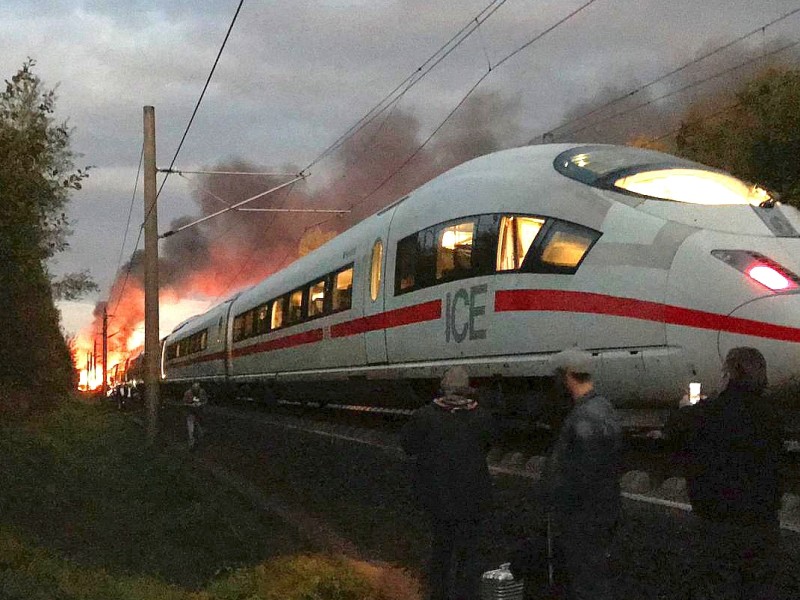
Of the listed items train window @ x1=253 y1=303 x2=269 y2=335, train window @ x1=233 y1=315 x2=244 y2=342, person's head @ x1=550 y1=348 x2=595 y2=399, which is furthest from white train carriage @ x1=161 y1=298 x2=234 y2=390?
person's head @ x1=550 y1=348 x2=595 y2=399

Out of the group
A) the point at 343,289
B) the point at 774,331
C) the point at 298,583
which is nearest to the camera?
the point at 298,583

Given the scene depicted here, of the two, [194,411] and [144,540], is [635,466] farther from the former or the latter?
[194,411]

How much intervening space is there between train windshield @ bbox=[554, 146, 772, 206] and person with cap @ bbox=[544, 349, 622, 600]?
4.70 m

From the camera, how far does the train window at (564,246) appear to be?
9211 mm

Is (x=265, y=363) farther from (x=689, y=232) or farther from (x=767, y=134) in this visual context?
(x=767, y=134)

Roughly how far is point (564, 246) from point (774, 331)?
226 cm

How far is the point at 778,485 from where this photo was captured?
4637mm

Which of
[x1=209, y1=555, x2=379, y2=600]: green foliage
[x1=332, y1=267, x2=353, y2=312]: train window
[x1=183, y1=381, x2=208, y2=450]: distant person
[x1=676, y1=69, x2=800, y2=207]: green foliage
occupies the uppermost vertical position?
[x1=676, y1=69, x2=800, y2=207]: green foliage

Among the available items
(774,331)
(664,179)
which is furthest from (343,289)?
(774,331)

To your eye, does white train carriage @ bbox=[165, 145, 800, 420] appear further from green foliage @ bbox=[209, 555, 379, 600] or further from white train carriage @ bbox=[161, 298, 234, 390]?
white train carriage @ bbox=[161, 298, 234, 390]

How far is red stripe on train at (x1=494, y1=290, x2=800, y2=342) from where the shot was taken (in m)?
7.84

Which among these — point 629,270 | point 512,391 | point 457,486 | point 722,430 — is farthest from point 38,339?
point 722,430

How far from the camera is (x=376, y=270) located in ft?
45.6

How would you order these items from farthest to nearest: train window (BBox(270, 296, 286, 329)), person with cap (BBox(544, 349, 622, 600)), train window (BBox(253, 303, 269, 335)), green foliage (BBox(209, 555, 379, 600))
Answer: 1. train window (BBox(253, 303, 269, 335))
2. train window (BBox(270, 296, 286, 329))
3. green foliage (BBox(209, 555, 379, 600))
4. person with cap (BBox(544, 349, 622, 600))
